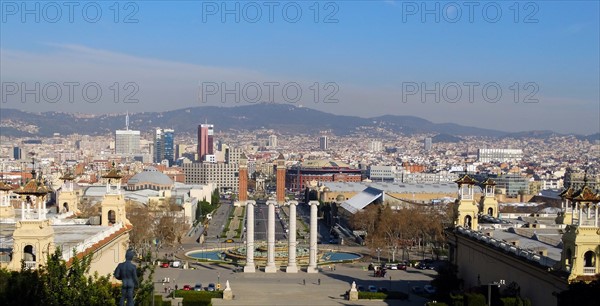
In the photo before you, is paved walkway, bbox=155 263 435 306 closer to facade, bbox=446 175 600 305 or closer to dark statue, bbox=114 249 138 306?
facade, bbox=446 175 600 305

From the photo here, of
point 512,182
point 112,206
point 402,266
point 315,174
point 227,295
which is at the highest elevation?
point 112,206

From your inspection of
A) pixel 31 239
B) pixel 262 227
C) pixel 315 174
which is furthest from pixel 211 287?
pixel 315 174

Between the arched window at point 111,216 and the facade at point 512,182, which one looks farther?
the facade at point 512,182

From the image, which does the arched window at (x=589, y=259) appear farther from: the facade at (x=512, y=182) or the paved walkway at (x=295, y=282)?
the facade at (x=512, y=182)

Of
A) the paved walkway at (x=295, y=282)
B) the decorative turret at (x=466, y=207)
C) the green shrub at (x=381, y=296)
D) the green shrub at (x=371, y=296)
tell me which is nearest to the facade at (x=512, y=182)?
the paved walkway at (x=295, y=282)

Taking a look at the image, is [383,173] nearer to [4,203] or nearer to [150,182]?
[150,182]

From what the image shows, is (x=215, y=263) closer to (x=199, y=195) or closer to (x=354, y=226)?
(x=354, y=226)

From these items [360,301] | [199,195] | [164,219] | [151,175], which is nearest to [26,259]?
[360,301]

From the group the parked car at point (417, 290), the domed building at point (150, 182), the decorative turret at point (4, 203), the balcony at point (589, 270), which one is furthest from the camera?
the domed building at point (150, 182)
